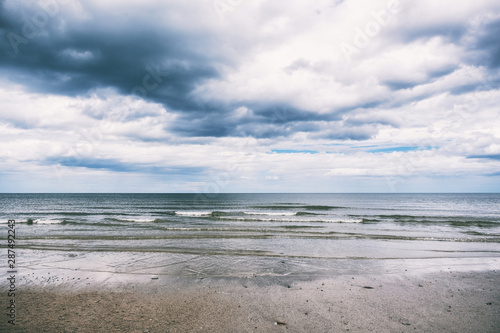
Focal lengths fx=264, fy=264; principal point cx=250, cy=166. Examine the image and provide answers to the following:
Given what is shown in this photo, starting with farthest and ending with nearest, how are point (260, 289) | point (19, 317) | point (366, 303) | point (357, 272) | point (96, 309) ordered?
1. point (357, 272)
2. point (260, 289)
3. point (366, 303)
4. point (96, 309)
5. point (19, 317)

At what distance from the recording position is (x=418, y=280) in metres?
10.6

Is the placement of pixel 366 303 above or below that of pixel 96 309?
below

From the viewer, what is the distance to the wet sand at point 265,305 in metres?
6.70

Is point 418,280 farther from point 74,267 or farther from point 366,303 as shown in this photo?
point 74,267

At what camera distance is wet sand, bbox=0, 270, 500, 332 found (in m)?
6.70

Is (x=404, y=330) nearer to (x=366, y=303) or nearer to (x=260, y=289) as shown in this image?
(x=366, y=303)

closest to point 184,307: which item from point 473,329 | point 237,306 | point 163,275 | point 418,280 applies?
point 237,306

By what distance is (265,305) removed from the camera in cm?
798

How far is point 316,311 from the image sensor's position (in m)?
7.61


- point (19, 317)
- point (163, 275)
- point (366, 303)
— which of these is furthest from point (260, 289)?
point (19, 317)

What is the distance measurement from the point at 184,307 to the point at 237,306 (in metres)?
1.56

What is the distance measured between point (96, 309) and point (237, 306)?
13.3 ft

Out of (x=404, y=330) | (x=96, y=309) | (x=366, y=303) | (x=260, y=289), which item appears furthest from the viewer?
(x=260, y=289)

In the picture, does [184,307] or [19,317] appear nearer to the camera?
[19,317]
